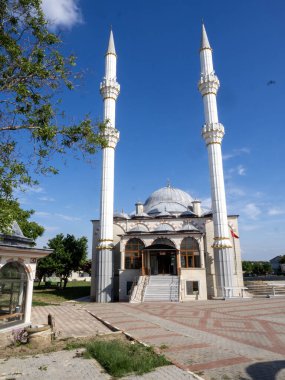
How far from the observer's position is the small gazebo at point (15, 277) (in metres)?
10.3

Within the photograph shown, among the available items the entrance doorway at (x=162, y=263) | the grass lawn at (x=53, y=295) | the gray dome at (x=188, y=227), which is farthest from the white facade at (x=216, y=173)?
the grass lawn at (x=53, y=295)

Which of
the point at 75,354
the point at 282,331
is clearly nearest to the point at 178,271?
the point at 282,331

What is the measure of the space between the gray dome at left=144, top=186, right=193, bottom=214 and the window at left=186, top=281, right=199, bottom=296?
439 inches

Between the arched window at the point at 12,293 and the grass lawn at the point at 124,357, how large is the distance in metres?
3.46

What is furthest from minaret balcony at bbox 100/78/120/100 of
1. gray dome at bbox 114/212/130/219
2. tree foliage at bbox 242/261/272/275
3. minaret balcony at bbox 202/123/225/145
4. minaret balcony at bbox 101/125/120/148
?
tree foliage at bbox 242/261/272/275

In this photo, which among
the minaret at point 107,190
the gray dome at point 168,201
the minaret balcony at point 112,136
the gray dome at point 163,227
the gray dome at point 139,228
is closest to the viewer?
the minaret at point 107,190

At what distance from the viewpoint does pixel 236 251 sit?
30.0m

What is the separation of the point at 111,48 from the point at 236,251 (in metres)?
26.9

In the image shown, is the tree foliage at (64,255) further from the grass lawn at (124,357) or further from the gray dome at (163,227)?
the grass lawn at (124,357)

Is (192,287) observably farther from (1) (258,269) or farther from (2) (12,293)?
(1) (258,269)

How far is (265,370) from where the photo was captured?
21.0 feet

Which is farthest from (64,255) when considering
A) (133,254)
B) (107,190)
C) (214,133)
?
(214,133)

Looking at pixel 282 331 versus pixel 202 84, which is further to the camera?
pixel 202 84

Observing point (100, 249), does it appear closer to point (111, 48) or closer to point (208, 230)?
point (208, 230)
